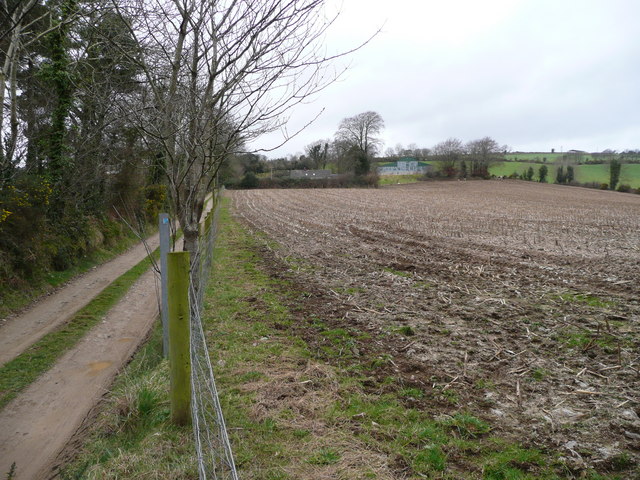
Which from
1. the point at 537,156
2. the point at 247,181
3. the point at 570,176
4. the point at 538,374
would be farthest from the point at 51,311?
the point at 537,156

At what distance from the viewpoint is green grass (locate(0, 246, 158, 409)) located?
5922 millimetres

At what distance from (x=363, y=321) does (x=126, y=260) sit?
11.2m

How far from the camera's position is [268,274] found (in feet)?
36.2

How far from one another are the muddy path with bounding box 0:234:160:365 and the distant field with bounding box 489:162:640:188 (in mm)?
78385

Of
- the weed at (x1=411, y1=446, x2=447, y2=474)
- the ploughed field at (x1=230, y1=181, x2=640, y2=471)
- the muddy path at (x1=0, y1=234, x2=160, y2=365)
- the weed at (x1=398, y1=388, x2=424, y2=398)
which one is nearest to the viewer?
the weed at (x1=411, y1=446, x2=447, y2=474)

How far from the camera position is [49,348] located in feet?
23.6

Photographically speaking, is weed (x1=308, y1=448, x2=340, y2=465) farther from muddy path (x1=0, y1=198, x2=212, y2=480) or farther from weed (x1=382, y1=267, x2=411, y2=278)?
weed (x1=382, y1=267, x2=411, y2=278)

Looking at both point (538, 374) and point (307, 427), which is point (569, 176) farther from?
point (307, 427)

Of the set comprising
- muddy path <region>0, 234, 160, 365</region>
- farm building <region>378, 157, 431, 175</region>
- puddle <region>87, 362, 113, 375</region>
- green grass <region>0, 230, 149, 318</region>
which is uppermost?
farm building <region>378, 157, 431, 175</region>

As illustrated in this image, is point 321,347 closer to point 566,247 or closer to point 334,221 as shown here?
point 566,247

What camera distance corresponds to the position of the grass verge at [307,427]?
3.52m

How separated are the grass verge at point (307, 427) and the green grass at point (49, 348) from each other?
135cm

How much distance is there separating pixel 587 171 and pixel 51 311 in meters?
96.5

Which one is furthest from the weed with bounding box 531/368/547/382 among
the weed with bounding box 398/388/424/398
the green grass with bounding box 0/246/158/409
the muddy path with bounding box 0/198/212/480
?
the green grass with bounding box 0/246/158/409
